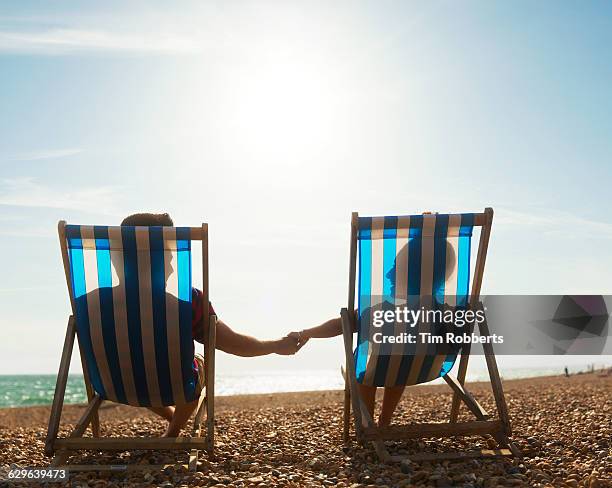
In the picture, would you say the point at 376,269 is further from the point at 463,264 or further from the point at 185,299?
the point at 185,299

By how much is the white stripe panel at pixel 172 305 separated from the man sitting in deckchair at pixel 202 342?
134mm

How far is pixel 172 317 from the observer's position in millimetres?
3719

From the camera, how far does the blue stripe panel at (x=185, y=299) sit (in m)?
3.62

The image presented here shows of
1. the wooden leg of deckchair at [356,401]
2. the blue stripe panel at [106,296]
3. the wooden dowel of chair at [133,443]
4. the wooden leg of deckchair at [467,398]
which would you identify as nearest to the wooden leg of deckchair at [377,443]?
the wooden leg of deckchair at [356,401]

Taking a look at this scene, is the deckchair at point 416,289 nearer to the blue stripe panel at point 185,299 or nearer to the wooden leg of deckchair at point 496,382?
the wooden leg of deckchair at point 496,382

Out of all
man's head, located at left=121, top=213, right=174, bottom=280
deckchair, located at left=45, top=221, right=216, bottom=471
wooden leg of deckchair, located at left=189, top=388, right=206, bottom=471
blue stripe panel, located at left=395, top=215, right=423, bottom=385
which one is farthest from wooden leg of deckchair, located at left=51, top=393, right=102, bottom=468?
blue stripe panel, located at left=395, top=215, right=423, bottom=385

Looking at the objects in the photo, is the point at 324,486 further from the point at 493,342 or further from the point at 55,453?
the point at 55,453

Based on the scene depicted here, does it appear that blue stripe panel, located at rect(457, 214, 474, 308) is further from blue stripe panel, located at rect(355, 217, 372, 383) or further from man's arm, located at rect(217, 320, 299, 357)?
man's arm, located at rect(217, 320, 299, 357)

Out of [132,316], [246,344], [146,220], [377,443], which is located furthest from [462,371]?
[146,220]

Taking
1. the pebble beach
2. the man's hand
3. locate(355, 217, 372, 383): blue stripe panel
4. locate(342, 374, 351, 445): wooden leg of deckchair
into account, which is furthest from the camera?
the man's hand

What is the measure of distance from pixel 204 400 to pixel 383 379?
1.25 metres

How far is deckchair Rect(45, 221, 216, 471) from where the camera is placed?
11.9 ft

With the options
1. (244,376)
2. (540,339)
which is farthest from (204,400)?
(244,376)

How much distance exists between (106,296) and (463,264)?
2196 millimetres
